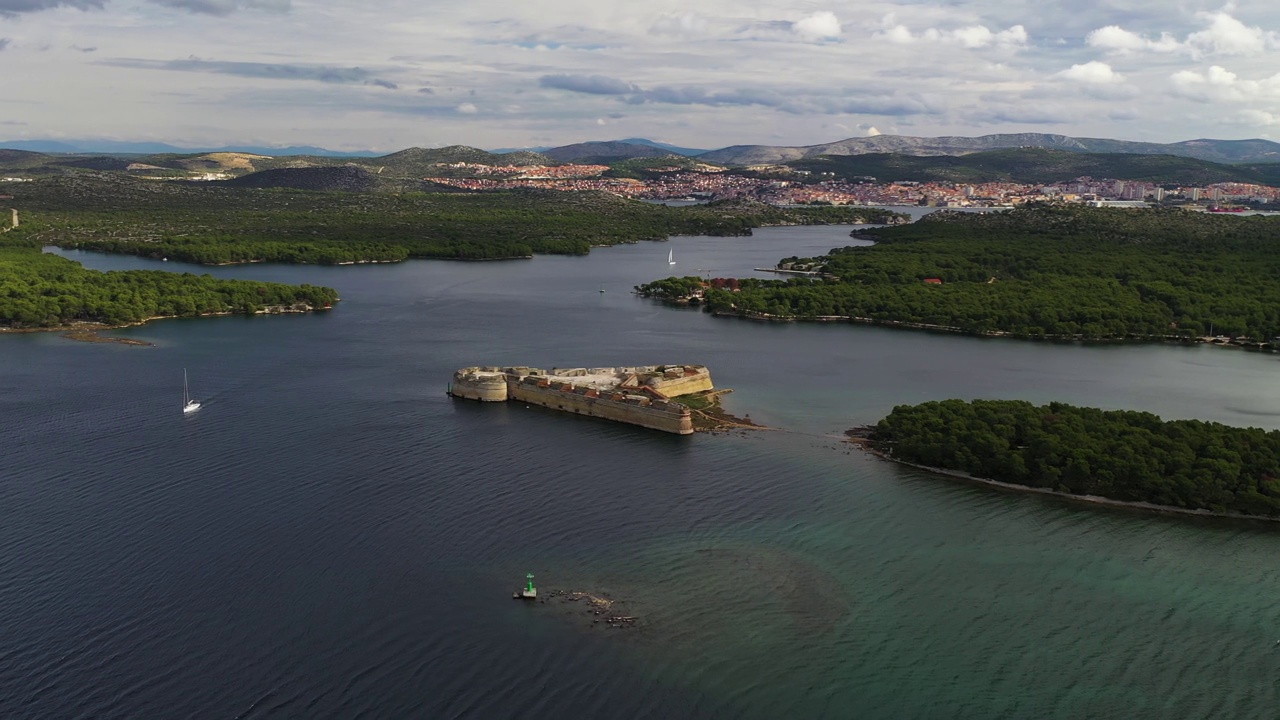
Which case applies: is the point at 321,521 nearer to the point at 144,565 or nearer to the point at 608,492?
the point at 144,565

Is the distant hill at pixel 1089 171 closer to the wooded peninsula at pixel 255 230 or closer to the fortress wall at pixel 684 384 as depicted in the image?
the wooded peninsula at pixel 255 230

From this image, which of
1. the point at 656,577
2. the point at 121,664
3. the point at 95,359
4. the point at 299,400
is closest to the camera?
the point at 121,664

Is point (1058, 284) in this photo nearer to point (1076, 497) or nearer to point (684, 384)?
point (684, 384)

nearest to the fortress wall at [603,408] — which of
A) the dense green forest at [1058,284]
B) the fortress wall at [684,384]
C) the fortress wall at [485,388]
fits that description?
the fortress wall at [485,388]

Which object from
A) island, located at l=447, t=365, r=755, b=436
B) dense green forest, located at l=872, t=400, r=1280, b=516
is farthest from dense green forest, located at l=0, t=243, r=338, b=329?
dense green forest, located at l=872, t=400, r=1280, b=516

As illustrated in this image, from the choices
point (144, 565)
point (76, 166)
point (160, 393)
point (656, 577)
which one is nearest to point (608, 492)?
point (656, 577)

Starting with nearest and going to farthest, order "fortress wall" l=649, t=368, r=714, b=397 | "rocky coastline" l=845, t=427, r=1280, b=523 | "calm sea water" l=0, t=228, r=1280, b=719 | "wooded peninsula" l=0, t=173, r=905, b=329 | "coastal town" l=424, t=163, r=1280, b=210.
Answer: "calm sea water" l=0, t=228, r=1280, b=719, "rocky coastline" l=845, t=427, r=1280, b=523, "fortress wall" l=649, t=368, r=714, b=397, "wooded peninsula" l=0, t=173, r=905, b=329, "coastal town" l=424, t=163, r=1280, b=210

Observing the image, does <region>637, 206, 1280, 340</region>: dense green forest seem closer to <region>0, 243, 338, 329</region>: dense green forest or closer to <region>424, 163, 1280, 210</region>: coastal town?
<region>0, 243, 338, 329</region>: dense green forest

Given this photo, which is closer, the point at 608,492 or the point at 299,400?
the point at 608,492
